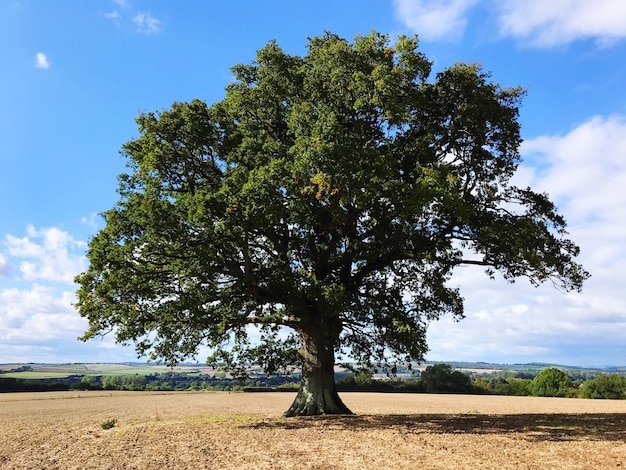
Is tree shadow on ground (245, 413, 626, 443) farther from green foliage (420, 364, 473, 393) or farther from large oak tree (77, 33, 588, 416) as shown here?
green foliage (420, 364, 473, 393)

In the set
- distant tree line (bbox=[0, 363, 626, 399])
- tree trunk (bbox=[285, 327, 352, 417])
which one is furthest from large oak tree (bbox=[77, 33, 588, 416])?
distant tree line (bbox=[0, 363, 626, 399])

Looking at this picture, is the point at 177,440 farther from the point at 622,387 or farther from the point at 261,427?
the point at 622,387

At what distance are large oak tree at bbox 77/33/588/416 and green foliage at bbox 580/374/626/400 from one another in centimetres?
6986

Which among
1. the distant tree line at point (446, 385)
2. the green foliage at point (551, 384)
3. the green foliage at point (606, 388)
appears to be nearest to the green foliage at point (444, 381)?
the distant tree line at point (446, 385)

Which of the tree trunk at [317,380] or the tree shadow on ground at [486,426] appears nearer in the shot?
the tree shadow on ground at [486,426]

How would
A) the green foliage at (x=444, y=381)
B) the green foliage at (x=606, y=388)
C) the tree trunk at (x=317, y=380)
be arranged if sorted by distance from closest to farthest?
the tree trunk at (x=317, y=380) < the green foliage at (x=606, y=388) < the green foliage at (x=444, y=381)

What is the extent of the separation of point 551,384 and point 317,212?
80.4 metres

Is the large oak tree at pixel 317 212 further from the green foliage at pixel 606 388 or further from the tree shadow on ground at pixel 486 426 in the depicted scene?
the green foliage at pixel 606 388

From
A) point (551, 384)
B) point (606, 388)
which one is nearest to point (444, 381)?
point (551, 384)

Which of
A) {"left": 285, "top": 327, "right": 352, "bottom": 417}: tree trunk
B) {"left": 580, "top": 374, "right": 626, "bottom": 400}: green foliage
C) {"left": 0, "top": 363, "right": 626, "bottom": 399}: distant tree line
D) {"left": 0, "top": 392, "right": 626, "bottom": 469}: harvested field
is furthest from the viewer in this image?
{"left": 0, "top": 363, "right": 626, "bottom": 399}: distant tree line

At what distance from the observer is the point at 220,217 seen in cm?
1834

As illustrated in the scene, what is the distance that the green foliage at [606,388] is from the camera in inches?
3034

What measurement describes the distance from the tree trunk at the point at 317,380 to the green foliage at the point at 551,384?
74.0 metres

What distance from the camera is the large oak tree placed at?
18.1 meters
